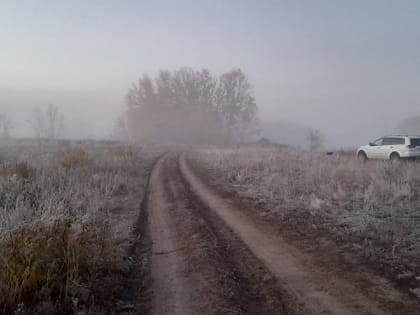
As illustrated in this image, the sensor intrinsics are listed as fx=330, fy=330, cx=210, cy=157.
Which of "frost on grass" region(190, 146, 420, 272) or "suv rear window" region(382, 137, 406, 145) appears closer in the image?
"frost on grass" region(190, 146, 420, 272)

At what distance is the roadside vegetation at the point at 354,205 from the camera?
632 cm

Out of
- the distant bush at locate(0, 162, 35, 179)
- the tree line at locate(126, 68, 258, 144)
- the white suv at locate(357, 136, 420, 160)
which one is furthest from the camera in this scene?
the tree line at locate(126, 68, 258, 144)

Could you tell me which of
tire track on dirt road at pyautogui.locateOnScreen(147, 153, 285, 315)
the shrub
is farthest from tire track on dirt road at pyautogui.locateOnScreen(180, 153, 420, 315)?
the shrub

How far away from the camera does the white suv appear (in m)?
20.3

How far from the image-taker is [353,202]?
9906mm

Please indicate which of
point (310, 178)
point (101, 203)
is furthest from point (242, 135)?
point (101, 203)

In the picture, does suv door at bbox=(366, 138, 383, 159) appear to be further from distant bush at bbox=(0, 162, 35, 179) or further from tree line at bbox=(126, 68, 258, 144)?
tree line at bbox=(126, 68, 258, 144)

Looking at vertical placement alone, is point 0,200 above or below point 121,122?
below

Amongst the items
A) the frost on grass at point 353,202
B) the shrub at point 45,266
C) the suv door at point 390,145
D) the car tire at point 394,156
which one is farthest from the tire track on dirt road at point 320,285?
the suv door at point 390,145

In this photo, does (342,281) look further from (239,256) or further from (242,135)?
(242,135)

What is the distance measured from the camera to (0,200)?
853 centimetres

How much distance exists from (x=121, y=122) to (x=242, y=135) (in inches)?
1373

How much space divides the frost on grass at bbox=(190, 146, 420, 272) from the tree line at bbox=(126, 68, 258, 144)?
5829 centimetres

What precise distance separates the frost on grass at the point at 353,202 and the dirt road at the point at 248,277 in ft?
3.73
